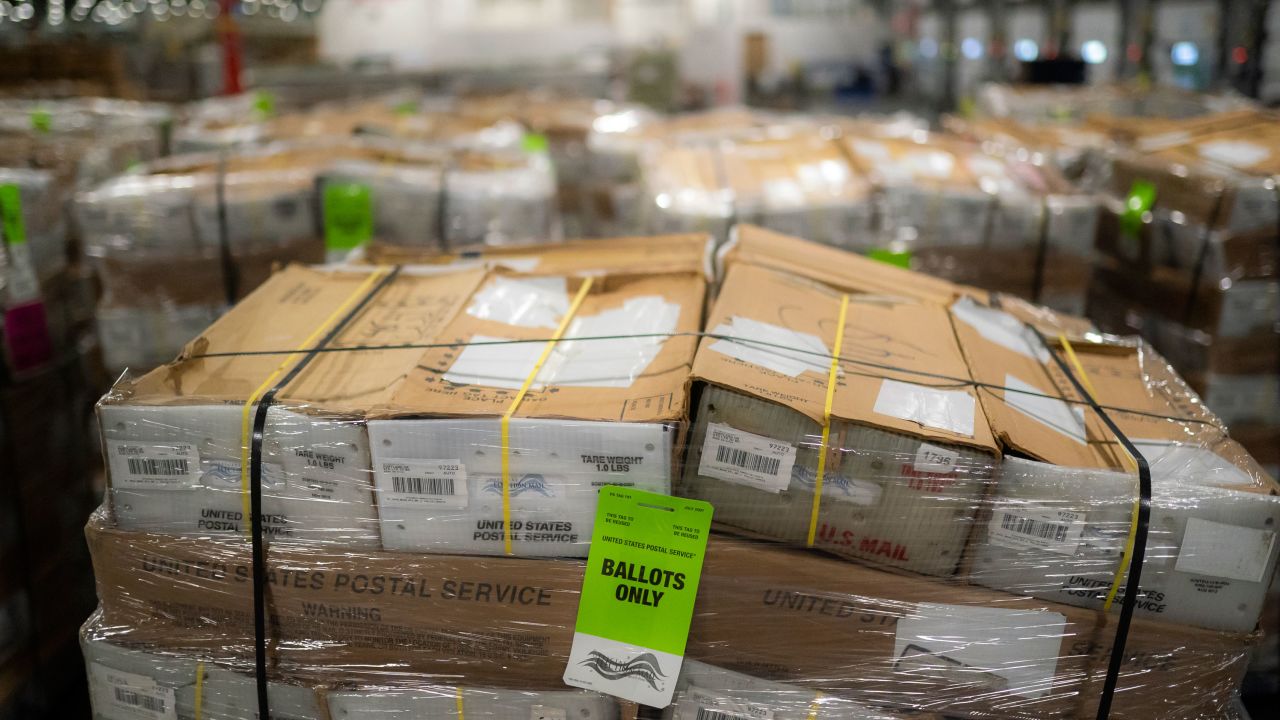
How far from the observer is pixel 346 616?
160 centimetres

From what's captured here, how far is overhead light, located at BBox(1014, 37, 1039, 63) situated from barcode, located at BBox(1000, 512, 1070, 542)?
10.9 meters

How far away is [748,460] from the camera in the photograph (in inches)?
59.9

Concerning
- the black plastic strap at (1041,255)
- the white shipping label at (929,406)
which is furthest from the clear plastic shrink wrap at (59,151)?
the black plastic strap at (1041,255)

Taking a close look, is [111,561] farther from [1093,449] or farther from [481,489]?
[1093,449]

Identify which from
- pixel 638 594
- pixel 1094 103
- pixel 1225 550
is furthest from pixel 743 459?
pixel 1094 103

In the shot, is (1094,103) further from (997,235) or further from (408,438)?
(408,438)

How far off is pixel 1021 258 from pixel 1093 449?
1645 millimetres

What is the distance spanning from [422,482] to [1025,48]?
11779mm

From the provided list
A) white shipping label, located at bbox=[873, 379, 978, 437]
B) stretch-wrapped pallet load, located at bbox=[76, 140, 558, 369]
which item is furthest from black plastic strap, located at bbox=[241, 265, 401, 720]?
stretch-wrapped pallet load, located at bbox=[76, 140, 558, 369]

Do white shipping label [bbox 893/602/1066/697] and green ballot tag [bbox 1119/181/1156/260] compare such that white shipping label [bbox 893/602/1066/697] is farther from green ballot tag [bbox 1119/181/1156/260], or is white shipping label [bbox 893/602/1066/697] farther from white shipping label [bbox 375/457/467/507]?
green ballot tag [bbox 1119/181/1156/260]

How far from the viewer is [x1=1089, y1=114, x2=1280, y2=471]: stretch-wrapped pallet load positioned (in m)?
2.85

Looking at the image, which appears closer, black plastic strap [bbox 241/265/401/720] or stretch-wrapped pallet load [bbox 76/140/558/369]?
black plastic strap [bbox 241/265/401/720]

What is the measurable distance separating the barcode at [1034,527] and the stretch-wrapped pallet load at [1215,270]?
1.79m

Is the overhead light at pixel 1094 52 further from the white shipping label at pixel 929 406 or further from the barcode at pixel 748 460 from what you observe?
the barcode at pixel 748 460
